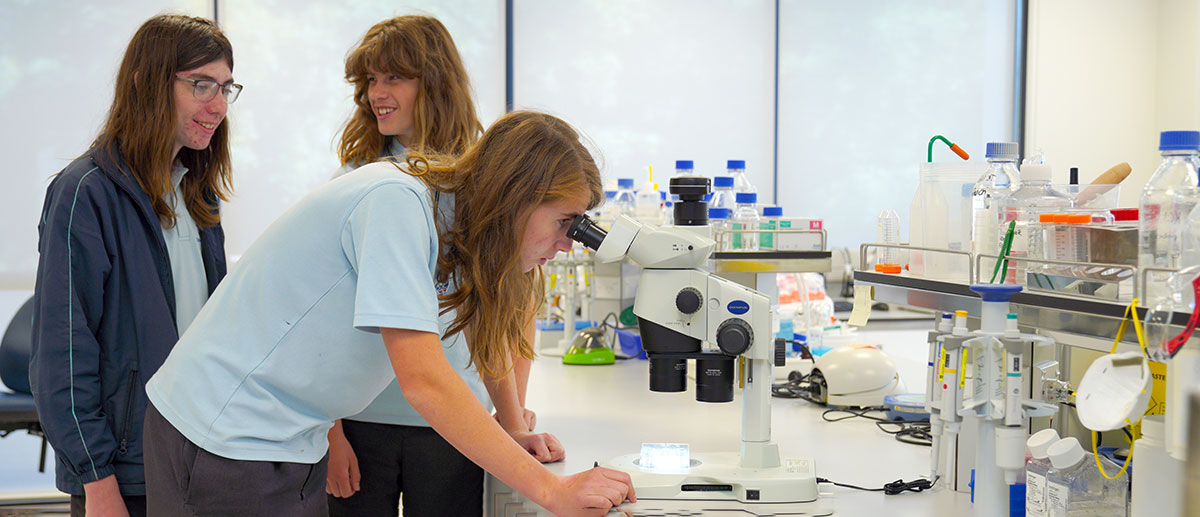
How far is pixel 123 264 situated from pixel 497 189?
27.6 inches

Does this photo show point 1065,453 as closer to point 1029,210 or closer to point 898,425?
point 1029,210

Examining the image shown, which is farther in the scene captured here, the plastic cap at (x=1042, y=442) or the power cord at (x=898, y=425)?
the power cord at (x=898, y=425)

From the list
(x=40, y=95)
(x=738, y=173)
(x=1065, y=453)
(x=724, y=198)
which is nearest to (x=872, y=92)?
(x=738, y=173)

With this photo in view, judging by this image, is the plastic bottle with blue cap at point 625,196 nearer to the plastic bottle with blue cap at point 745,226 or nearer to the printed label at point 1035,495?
the plastic bottle with blue cap at point 745,226

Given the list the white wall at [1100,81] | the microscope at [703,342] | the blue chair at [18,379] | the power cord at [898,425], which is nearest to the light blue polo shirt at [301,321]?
the microscope at [703,342]

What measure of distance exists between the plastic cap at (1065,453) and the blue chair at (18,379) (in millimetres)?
2843

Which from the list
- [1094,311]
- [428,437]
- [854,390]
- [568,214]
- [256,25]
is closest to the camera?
[1094,311]

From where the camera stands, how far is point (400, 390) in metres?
1.49

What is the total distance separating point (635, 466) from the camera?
136 cm

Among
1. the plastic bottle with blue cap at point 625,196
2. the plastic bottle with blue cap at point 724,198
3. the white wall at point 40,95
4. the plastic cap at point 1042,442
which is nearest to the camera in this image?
the plastic cap at point 1042,442

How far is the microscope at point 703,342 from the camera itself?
1260 millimetres

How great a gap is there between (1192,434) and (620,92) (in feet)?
16.0

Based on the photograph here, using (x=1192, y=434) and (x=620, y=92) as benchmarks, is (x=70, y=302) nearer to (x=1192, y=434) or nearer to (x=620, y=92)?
(x=1192, y=434)

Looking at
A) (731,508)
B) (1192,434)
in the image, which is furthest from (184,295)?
(1192,434)
